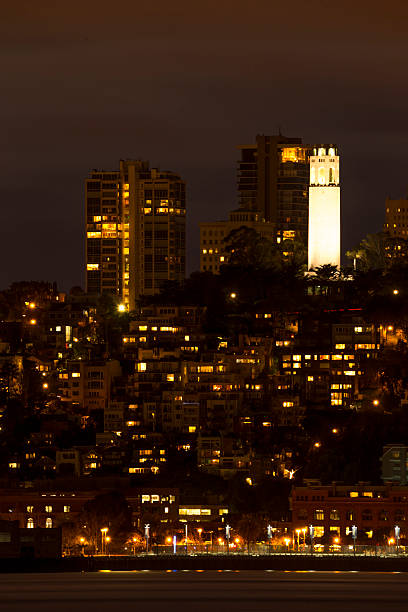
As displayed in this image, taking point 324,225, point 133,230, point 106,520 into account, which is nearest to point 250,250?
point 324,225

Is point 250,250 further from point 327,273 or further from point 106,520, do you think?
point 106,520

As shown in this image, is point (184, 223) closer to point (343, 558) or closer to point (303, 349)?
point (303, 349)

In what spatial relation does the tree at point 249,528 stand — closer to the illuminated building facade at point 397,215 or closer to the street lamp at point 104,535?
the street lamp at point 104,535

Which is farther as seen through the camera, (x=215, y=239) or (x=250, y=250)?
(x=215, y=239)

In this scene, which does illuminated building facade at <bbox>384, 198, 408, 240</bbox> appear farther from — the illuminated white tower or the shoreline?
the shoreline

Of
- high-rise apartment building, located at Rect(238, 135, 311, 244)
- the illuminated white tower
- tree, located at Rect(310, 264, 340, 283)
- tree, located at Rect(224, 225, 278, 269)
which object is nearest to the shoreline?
tree, located at Rect(310, 264, 340, 283)

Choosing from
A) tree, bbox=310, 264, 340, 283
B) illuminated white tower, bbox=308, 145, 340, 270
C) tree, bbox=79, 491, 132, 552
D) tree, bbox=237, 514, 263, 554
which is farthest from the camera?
illuminated white tower, bbox=308, 145, 340, 270

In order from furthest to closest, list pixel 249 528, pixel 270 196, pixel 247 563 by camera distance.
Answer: pixel 270 196 < pixel 249 528 < pixel 247 563

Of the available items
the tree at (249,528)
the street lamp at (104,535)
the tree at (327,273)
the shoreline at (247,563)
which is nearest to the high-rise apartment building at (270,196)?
the tree at (327,273)

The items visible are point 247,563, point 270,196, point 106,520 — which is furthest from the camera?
point 270,196
